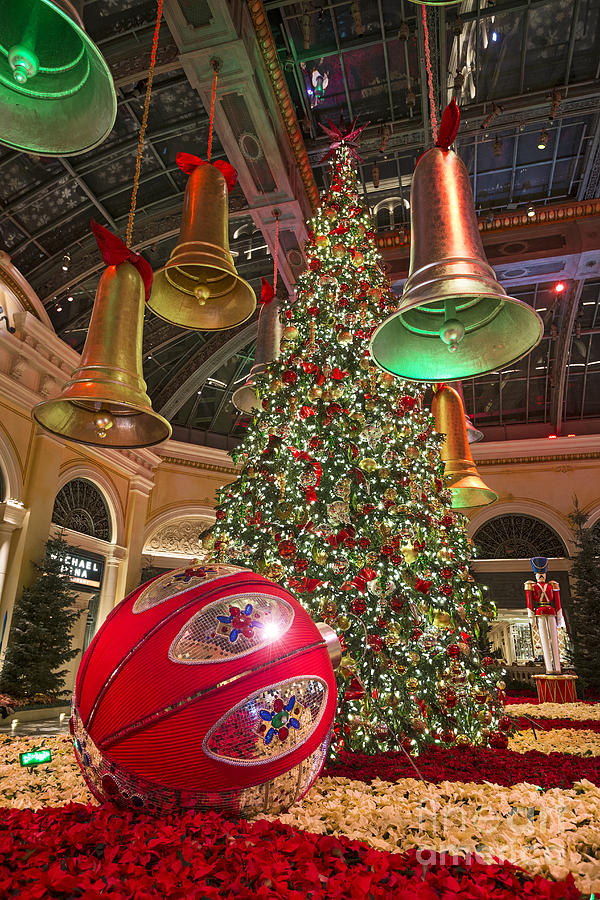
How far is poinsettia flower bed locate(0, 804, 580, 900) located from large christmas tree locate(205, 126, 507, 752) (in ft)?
5.66

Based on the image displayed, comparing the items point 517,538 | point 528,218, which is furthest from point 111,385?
point 517,538

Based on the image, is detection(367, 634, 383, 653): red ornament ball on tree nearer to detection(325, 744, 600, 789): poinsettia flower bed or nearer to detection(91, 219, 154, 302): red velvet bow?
detection(325, 744, 600, 789): poinsettia flower bed

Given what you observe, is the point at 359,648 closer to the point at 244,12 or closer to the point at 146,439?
the point at 146,439

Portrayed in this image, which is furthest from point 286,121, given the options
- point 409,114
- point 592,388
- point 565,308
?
point 592,388

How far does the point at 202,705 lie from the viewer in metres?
2.07

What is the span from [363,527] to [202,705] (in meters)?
2.44

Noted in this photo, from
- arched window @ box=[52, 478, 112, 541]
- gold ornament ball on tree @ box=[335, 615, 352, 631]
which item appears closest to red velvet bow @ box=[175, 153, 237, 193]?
gold ornament ball on tree @ box=[335, 615, 352, 631]

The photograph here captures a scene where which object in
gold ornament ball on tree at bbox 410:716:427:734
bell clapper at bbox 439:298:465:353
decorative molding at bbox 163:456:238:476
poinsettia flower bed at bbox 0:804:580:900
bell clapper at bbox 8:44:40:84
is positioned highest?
decorative molding at bbox 163:456:238:476

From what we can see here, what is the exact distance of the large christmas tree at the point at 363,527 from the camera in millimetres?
4047

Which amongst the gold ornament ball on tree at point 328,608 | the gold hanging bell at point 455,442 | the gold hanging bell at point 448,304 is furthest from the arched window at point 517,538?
the gold hanging bell at point 448,304

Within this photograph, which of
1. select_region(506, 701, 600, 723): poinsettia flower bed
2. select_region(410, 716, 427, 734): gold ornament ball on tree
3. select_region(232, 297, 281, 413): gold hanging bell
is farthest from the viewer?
select_region(506, 701, 600, 723): poinsettia flower bed

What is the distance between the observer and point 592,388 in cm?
1856

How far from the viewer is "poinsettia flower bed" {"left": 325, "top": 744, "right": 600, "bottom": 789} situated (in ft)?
10.9

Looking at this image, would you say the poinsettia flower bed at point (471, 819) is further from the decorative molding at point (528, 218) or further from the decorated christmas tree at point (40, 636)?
the decorative molding at point (528, 218)
